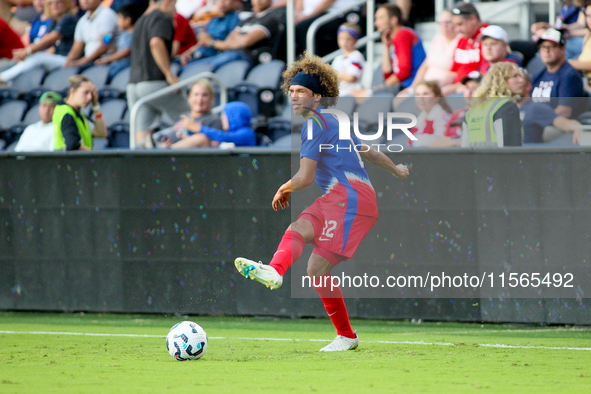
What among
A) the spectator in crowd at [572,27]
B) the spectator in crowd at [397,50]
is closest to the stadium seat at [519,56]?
the spectator in crowd at [572,27]

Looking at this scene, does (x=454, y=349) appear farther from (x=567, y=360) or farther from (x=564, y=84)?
(x=564, y=84)

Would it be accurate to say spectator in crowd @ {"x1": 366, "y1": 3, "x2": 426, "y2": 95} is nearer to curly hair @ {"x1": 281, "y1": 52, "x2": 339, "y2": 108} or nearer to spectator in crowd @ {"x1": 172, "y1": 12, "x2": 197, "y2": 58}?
spectator in crowd @ {"x1": 172, "y1": 12, "x2": 197, "y2": 58}

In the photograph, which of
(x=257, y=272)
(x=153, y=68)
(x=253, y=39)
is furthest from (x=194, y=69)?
(x=257, y=272)

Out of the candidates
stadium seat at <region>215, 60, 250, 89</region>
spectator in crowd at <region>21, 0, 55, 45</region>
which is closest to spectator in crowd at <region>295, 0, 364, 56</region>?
stadium seat at <region>215, 60, 250, 89</region>

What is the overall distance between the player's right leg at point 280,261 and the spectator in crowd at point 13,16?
12271mm

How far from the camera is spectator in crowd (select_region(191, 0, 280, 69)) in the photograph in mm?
12352

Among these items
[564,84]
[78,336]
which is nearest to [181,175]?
[78,336]

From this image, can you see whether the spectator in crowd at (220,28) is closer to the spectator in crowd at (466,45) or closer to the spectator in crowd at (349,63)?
the spectator in crowd at (349,63)

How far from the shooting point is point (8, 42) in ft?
47.9

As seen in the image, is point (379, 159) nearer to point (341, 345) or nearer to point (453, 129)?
point (341, 345)

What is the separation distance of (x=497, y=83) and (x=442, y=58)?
8.99 feet

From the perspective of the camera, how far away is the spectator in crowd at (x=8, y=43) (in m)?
14.4

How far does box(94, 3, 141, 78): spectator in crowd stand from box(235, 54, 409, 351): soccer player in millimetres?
7529

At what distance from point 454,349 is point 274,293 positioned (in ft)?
8.16
